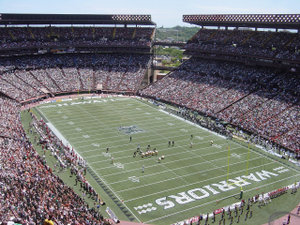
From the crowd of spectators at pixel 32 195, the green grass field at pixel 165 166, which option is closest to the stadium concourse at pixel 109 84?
the crowd of spectators at pixel 32 195

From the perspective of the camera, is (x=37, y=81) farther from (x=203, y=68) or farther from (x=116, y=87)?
(x=203, y=68)

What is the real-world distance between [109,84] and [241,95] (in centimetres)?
2501

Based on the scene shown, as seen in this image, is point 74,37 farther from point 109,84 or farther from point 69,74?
point 109,84

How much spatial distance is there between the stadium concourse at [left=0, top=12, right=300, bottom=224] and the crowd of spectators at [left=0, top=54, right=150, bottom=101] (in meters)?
0.18

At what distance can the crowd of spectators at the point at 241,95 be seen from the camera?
125 feet

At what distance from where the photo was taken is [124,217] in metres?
21.1

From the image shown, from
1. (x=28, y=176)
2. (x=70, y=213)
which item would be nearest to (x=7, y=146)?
(x=28, y=176)

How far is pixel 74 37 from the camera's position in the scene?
220 feet

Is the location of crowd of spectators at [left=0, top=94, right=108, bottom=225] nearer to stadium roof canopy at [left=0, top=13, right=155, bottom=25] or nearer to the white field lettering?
the white field lettering

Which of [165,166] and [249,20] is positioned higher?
[249,20]

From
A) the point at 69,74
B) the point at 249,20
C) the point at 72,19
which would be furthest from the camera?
the point at 72,19

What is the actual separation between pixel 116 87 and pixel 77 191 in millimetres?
37715

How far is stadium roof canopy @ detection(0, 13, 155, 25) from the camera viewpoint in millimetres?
61688

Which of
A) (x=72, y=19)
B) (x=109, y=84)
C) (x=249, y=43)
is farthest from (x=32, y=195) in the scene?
(x=72, y=19)
